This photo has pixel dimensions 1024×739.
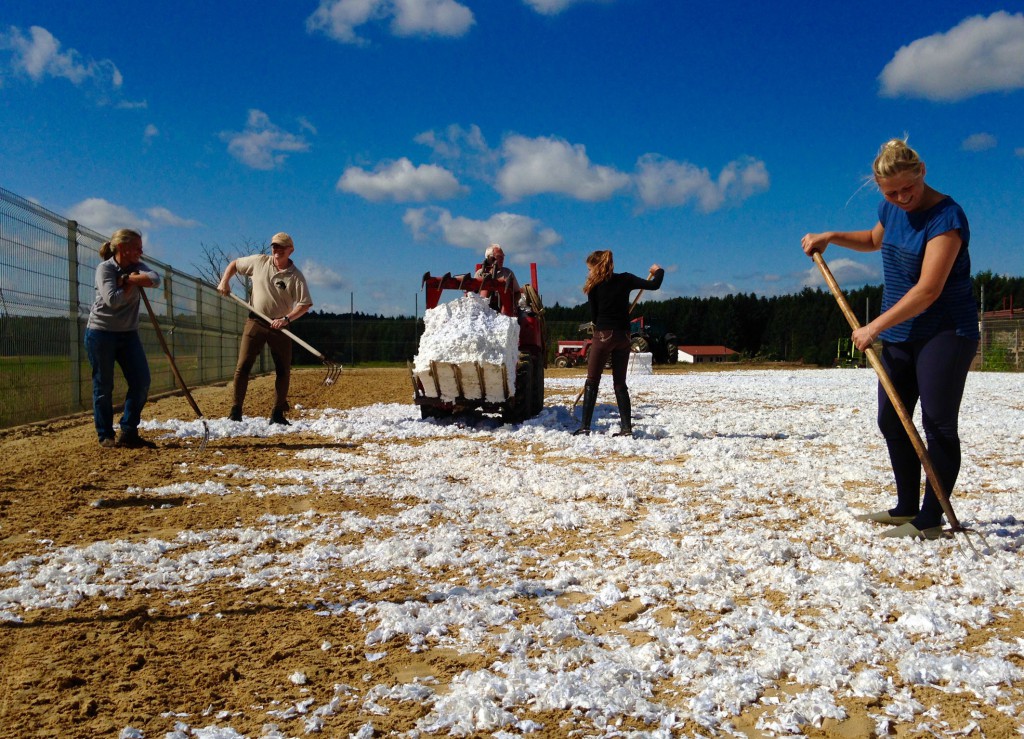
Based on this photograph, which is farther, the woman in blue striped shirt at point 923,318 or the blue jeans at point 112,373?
the blue jeans at point 112,373

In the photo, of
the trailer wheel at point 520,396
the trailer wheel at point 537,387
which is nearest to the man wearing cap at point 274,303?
the trailer wheel at point 520,396

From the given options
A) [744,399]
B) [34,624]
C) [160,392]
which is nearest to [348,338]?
[160,392]

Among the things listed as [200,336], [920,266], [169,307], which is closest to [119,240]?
[920,266]

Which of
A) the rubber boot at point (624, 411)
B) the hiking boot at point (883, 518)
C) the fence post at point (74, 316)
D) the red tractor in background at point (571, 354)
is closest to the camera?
the hiking boot at point (883, 518)

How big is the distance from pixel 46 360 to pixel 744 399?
997 centimetres

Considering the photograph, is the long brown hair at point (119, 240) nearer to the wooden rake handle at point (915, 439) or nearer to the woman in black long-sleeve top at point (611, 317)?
the woman in black long-sleeve top at point (611, 317)

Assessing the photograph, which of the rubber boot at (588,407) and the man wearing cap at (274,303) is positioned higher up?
the man wearing cap at (274,303)

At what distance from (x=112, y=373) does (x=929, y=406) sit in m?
6.09

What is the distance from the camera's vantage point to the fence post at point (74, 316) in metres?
8.61

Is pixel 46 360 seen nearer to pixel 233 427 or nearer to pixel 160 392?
pixel 233 427

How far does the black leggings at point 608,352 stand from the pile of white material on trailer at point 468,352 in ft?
2.85

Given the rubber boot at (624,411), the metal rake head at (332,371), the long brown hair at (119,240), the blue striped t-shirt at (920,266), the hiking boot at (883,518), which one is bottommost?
the hiking boot at (883,518)

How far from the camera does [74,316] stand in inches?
341

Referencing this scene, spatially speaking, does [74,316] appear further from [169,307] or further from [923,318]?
[923,318]
